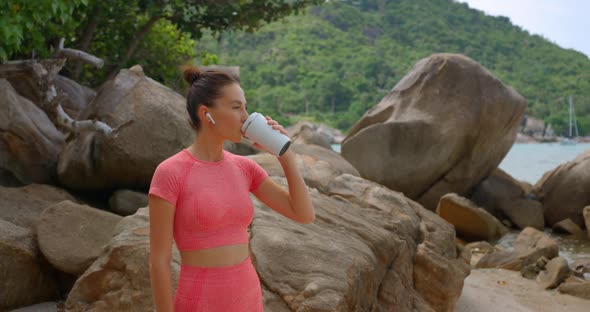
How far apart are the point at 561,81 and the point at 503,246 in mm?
30933

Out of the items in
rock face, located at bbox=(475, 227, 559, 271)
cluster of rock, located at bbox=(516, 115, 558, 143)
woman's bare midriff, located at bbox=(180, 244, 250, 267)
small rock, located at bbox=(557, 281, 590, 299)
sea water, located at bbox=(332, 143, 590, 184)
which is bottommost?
sea water, located at bbox=(332, 143, 590, 184)

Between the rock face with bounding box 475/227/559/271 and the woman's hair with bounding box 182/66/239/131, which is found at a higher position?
the woman's hair with bounding box 182/66/239/131

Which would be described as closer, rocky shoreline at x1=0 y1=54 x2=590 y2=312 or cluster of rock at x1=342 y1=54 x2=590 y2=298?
rocky shoreline at x1=0 y1=54 x2=590 y2=312

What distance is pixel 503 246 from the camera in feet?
37.6

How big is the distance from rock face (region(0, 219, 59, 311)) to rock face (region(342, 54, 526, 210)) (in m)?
8.27

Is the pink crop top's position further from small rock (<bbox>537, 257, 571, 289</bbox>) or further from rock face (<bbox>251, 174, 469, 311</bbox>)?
small rock (<bbox>537, 257, 571, 289</bbox>)

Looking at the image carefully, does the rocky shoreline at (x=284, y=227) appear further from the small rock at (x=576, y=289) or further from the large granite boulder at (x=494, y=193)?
the large granite boulder at (x=494, y=193)

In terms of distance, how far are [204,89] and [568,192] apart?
41.9 feet

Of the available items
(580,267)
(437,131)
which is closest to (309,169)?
(580,267)

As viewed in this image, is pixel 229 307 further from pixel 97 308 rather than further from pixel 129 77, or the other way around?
pixel 129 77

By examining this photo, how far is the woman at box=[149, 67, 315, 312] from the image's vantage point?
219cm

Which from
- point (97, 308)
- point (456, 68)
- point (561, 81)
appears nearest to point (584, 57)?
point (561, 81)

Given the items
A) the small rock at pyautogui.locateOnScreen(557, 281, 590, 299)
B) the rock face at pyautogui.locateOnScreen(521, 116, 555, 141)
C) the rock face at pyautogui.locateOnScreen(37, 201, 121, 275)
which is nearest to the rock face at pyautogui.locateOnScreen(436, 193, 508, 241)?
the small rock at pyautogui.locateOnScreen(557, 281, 590, 299)

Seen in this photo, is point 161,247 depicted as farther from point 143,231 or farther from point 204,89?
point 143,231
